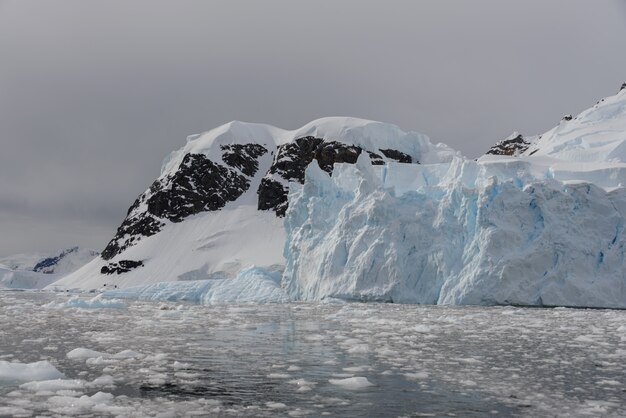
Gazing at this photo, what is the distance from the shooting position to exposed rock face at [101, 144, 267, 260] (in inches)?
3986

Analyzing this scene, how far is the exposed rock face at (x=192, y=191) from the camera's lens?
332ft

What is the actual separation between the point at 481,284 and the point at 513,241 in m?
3.22

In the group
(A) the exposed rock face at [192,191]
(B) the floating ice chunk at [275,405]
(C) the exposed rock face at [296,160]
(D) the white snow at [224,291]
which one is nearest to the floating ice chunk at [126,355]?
(B) the floating ice chunk at [275,405]

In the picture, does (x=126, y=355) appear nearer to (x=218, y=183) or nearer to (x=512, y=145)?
(x=512, y=145)

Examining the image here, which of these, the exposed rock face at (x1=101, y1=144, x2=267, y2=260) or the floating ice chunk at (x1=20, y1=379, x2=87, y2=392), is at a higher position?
the exposed rock face at (x1=101, y1=144, x2=267, y2=260)

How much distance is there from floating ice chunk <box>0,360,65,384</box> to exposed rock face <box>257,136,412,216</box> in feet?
269

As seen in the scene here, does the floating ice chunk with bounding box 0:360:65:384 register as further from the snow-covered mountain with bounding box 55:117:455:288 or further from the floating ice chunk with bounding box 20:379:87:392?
the snow-covered mountain with bounding box 55:117:455:288

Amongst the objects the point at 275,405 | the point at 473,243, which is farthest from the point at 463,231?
the point at 275,405

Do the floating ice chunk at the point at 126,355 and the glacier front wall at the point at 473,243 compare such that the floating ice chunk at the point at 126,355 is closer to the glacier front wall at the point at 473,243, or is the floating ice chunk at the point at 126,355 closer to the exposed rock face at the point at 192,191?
the glacier front wall at the point at 473,243

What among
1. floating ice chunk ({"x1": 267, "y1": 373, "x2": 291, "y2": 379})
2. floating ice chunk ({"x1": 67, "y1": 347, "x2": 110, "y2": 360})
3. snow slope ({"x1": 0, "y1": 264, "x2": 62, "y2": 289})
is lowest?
floating ice chunk ({"x1": 267, "y1": 373, "x2": 291, "y2": 379})

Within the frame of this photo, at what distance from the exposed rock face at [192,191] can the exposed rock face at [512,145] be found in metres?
40.7

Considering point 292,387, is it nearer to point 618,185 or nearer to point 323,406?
point 323,406

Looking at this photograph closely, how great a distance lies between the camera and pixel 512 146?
90.4 meters

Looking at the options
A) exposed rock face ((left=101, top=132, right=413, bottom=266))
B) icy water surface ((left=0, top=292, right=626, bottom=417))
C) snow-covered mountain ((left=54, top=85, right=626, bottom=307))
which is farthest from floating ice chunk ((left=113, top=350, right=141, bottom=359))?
exposed rock face ((left=101, top=132, right=413, bottom=266))
